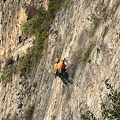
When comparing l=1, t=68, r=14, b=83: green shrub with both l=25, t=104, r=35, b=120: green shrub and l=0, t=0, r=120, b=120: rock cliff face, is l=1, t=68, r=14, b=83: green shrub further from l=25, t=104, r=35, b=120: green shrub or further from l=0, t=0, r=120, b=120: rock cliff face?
l=25, t=104, r=35, b=120: green shrub

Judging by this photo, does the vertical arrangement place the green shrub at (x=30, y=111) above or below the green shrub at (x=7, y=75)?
below

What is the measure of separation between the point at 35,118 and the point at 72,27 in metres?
6.24

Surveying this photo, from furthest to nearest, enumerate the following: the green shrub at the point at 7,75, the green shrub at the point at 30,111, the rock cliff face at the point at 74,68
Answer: the green shrub at the point at 7,75
the green shrub at the point at 30,111
the rock cliff face at the point at 74,68

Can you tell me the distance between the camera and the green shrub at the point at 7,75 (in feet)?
82.6

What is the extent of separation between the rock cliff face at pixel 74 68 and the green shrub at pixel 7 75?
23.3 inches

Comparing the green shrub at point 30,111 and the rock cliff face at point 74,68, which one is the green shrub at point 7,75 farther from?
the green shrub at point 30,111

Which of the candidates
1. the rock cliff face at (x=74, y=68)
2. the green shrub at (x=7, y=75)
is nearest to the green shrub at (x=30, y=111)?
the rock cliff face at (x=74, y=68)

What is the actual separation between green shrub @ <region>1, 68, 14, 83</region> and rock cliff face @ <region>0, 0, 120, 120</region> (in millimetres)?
592

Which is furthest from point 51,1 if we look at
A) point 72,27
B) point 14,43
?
point 72,27

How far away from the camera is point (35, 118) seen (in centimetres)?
1794

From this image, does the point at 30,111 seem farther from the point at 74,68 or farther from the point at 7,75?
the point at 74,68

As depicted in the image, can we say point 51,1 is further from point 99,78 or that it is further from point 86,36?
point 99,78

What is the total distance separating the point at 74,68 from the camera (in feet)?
44.3

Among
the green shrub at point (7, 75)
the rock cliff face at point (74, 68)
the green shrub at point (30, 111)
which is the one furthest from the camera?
the green shrub at point (7, 75)
